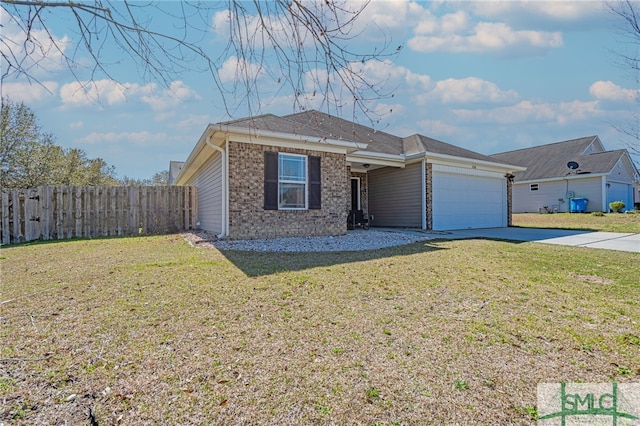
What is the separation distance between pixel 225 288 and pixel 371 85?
3.09 meters

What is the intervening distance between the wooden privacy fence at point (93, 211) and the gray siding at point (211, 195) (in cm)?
86

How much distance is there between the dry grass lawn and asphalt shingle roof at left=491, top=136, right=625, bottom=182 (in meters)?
19.8

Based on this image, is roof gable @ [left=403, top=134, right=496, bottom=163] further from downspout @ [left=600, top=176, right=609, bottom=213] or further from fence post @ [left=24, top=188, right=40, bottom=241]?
fence post @ [left=24, top=188, right=40, bottom=241]

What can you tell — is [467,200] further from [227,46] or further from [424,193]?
[227,46]

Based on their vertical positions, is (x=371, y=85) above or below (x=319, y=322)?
above

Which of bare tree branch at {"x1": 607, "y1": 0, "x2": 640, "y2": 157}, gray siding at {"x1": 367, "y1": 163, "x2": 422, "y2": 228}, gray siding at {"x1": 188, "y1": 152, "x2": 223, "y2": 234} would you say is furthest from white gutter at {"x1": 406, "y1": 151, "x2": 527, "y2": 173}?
Answer: gray siding at {"x1": 188, "y1": 152, "x2": 223, "y2": 234}

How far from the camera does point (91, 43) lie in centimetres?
260

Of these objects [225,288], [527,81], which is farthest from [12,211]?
[527,81]

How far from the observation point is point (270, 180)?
30.2 ft

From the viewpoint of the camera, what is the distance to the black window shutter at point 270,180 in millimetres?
9156

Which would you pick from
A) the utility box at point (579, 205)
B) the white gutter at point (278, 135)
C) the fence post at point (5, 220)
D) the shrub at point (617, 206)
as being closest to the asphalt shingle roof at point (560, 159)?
the utility box at point (579, 205)

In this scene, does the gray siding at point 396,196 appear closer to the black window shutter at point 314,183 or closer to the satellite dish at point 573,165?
the black window shutter at point 314,183

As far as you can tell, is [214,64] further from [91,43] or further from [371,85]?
[371,85]

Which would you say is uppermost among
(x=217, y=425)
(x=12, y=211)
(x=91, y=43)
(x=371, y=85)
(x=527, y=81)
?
(x=527, y=81)
